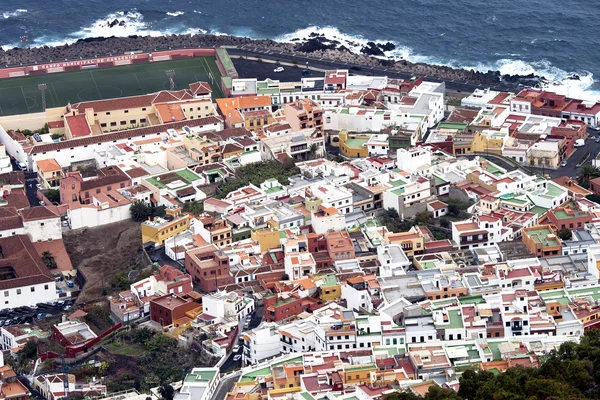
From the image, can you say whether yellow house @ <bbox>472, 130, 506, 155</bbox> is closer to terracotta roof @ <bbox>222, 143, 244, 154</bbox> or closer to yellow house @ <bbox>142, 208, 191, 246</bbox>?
terracotta roof @ <bbox>222, 143, 244, 154</bbox>

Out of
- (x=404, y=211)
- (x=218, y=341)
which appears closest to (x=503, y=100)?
(x=404, y=211)

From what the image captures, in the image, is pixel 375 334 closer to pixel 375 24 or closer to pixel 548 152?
pixel 548 152

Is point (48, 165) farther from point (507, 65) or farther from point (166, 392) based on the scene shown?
point (507, 65)

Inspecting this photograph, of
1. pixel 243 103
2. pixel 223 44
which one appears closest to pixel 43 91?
pixel 243 103

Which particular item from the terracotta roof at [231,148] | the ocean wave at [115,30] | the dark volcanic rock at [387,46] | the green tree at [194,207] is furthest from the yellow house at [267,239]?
the ocean wave at [115,30]

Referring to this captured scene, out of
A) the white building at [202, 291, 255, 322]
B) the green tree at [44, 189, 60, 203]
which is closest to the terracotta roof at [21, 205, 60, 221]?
the green tree at [44, 189, 60, 203]

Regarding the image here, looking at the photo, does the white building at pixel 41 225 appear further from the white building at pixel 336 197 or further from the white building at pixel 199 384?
the white building at pixel 199 384
